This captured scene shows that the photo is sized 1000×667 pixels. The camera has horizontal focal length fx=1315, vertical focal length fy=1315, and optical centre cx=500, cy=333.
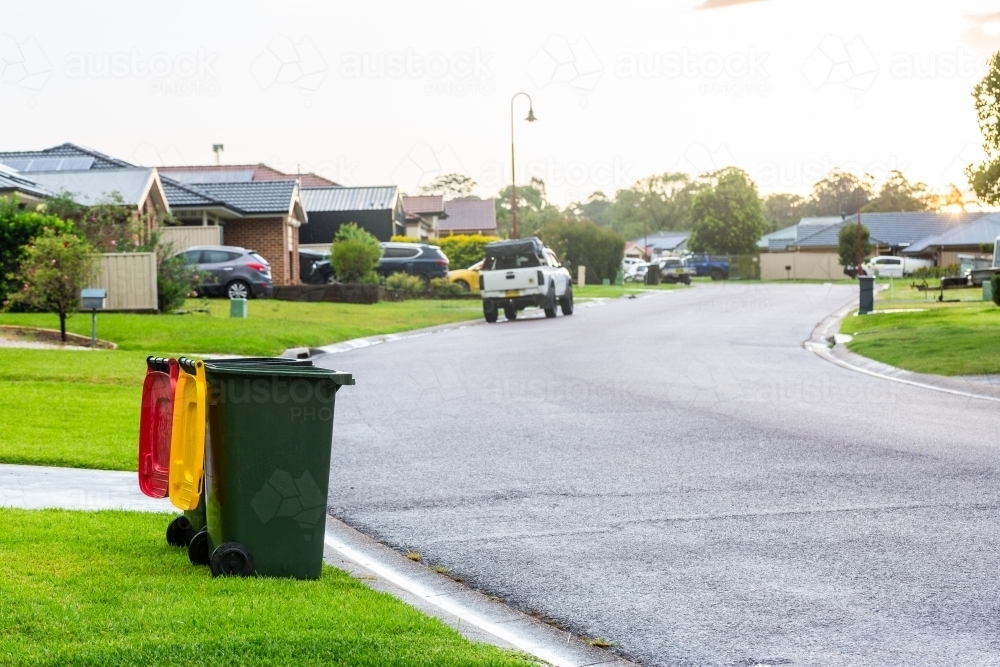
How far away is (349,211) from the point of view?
232 ft

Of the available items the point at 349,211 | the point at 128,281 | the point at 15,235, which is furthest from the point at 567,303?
the point at 349,211

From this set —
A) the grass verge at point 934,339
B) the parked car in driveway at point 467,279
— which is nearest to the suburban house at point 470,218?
the parked car in driveway at point 467,279

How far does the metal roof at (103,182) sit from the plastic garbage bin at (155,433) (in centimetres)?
3156

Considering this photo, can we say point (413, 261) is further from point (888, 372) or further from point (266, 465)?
point (266, 465)

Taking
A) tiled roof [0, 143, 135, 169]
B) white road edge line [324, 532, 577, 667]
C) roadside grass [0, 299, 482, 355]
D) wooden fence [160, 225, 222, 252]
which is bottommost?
white road edge line [324, 532, 577, 667]

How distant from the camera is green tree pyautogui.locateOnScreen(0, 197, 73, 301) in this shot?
28297mm

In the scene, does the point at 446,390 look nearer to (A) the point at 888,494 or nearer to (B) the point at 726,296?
(A) the point at 888,494

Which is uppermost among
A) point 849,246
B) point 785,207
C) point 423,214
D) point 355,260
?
point 785,207

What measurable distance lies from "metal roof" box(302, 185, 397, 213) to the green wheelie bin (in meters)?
64.4

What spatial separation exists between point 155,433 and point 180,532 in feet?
1.92

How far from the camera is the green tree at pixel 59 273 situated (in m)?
23.2

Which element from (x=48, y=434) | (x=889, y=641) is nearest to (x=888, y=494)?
(x=889, y=641)

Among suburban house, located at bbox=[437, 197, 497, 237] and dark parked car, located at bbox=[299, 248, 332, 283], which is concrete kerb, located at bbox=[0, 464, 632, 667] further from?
suburban house, located at bbox=[437, 197, 497, 237]

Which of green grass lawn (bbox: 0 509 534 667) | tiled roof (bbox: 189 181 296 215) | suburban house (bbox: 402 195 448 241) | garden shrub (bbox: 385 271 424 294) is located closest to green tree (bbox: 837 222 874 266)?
suburban house (bbox: 402 195 448 241)
